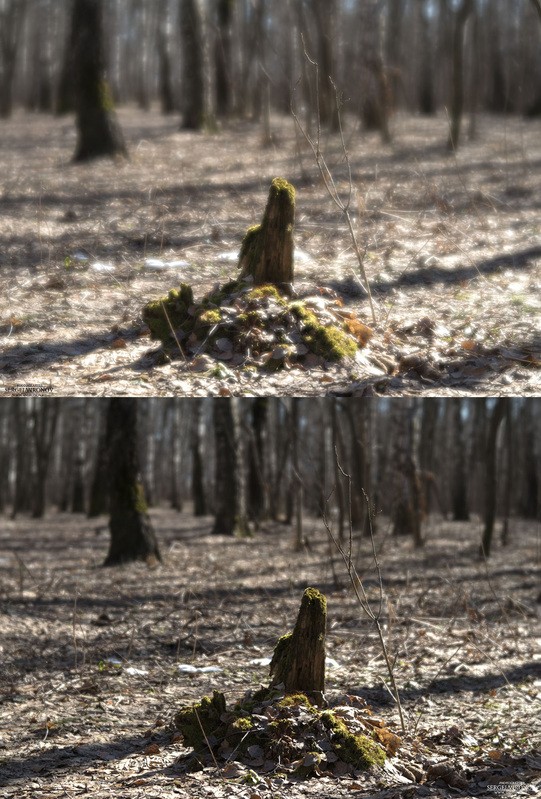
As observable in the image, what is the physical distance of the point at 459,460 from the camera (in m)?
21.3

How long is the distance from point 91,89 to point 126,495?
24.6 ft

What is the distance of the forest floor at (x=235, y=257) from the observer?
20.9 feet

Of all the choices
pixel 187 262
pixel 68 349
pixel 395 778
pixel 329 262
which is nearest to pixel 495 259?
pixel 329 262

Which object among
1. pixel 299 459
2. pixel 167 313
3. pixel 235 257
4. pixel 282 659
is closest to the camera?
pixel 282 659

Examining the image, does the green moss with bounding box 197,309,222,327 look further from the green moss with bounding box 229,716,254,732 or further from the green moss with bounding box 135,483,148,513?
the green moss with bounding box 135,483,148,513

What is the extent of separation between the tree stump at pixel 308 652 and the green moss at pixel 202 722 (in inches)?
18.6

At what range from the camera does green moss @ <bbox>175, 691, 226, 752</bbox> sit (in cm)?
516

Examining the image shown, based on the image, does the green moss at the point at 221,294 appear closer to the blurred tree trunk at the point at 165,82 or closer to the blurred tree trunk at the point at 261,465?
the blurred tree trunk at the point at 261,465

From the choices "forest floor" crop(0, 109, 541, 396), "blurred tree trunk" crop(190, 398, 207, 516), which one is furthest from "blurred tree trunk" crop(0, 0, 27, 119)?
"forest floor" crop(0, 109, 541, 396)

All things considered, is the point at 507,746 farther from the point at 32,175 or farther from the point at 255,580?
the point at 32,175

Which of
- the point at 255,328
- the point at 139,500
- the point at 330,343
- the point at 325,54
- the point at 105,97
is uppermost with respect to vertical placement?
the point at 325,54

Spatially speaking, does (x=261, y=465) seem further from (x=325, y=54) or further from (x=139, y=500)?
(x=325, y=54)

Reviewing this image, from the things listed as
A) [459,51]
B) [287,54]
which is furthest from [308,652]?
[287,54]

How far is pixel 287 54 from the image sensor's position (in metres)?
19.2
